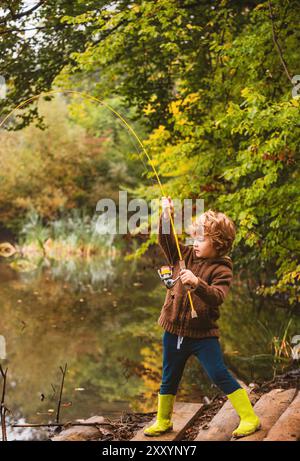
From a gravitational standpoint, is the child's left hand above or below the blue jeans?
above

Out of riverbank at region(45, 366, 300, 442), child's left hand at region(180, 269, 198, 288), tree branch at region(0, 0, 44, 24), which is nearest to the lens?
child's left hand at region(180, 269, 198, 288)

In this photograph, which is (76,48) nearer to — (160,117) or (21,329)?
(160,117)

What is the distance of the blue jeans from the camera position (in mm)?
3643

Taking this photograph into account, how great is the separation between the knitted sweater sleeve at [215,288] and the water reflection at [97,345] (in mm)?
2116

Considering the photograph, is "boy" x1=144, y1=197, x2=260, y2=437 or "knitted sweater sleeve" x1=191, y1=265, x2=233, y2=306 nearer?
"knitted sweater sleeve" x1=191, y1=265, x2=233, y2=306

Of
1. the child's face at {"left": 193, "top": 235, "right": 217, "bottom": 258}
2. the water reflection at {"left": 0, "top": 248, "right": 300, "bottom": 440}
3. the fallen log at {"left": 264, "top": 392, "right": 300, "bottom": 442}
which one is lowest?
the water reflection at {"left": 0, "top": 248, "right": 300, "bottom": 440}

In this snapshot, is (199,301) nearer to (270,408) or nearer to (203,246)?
(203,246)

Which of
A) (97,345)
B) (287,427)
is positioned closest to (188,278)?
(287,427)

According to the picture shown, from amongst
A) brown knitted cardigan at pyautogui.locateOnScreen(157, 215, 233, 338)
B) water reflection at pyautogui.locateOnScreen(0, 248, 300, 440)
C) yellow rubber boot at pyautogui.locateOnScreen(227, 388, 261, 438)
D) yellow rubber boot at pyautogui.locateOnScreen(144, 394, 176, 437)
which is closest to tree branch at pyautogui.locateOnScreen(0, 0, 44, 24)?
water reflection at pyautogui.locateOnScreen(0, 248, 300, 440)

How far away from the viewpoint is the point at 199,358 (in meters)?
3.69

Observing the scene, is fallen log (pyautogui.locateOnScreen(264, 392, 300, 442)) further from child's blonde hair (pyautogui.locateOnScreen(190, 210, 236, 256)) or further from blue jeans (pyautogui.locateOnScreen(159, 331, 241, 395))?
child's blonde hair (pyautogui.locateOnScreen(190, 210, 236, 256))

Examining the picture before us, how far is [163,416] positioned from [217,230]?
1.08 meters

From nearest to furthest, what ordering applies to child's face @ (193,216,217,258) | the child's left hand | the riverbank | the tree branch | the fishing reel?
1. the child's left hand
2. the fishing reel
3. child's face @ (193,216,217,258)
4. the riverbank
5. the tree branch
